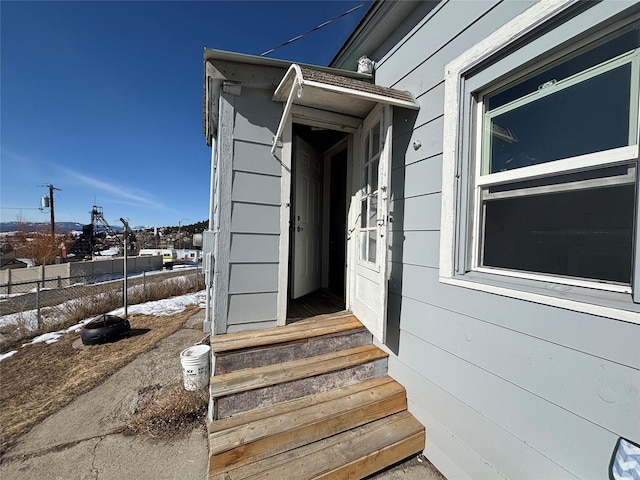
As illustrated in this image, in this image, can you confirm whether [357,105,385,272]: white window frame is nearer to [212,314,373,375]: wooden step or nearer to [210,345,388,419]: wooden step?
[212,314,373,375]: wooden step

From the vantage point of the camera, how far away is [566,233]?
118cm

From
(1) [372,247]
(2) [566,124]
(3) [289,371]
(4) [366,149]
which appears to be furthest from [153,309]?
(2) [566,124]

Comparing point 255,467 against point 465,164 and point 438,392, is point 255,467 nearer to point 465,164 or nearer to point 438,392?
point 438,392

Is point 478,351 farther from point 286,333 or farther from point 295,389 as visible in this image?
point 286,333

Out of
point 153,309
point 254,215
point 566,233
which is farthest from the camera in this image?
point 153,309

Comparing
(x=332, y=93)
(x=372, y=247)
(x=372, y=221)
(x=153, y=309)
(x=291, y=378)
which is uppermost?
(x=332, y=93)

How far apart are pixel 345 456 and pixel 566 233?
5.64 feet

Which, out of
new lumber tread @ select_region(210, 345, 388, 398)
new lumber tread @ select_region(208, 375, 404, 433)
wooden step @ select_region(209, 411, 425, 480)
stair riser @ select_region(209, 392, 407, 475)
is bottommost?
wooden step @ select_region(209, 411, 425, 480)

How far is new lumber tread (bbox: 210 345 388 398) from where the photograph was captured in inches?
67.1

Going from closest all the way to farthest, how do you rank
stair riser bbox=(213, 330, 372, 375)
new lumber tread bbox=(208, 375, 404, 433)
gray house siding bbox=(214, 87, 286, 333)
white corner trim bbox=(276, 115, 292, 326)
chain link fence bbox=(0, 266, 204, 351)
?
new lumber tread bbox=(208, 375, 404, 433)
stair riser bbox=(213, 330, 372, 375)
gray house siding bbox=(214, 87, 286, 333)
white corner trim bbox=(276, 115, 292, 326)
chain link fence bbox=(0, 266, 204, 351)

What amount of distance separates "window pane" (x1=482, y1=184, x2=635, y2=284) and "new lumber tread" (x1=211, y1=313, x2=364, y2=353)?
1302 mm

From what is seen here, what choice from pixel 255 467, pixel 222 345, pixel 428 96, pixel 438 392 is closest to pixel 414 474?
pixel 438 392

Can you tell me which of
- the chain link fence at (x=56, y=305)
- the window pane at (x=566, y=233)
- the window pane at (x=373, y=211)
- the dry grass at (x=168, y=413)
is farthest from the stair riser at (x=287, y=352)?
the chain link fence at (x=56, y=305)

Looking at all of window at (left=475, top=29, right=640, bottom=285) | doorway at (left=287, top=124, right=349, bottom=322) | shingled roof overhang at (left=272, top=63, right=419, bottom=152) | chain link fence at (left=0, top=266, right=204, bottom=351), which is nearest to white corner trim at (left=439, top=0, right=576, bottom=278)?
window at (left=475, top=29, right=640, bottom=285)
